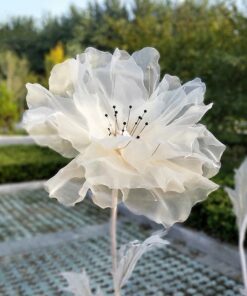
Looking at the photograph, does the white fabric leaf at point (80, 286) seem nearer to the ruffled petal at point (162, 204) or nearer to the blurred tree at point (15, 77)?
the ruffled petal at point (162, 204)

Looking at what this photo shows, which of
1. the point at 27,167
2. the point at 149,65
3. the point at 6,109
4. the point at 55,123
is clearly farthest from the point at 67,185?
the point at 6,109

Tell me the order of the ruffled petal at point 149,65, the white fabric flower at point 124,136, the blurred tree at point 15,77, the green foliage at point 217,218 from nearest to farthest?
the white fabric flower at point 124,136 < the ruffled petal at point 149,65 < the green foliage at point 217,218 < the blurred tree at point 15,77

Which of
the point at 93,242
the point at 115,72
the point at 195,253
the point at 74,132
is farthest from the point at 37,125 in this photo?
the point at 93,242

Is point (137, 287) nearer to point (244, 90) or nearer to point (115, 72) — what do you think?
point (115, 72)

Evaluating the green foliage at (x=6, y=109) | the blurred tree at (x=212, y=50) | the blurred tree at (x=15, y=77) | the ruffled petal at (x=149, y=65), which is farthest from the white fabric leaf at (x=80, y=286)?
the blurred tree at (x=15, y=77)

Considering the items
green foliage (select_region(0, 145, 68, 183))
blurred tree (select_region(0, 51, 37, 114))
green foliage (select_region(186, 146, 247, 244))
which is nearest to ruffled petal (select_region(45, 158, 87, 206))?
green foliage (select_region(186, 146, 247, 244))

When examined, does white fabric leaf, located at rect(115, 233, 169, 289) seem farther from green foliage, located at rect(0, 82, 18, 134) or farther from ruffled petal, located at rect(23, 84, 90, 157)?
green foliage, located at rect(0, 82, 18, 134)

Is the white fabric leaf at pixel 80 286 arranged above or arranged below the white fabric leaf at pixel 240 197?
below

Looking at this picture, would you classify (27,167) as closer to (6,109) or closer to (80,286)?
(6,109)
